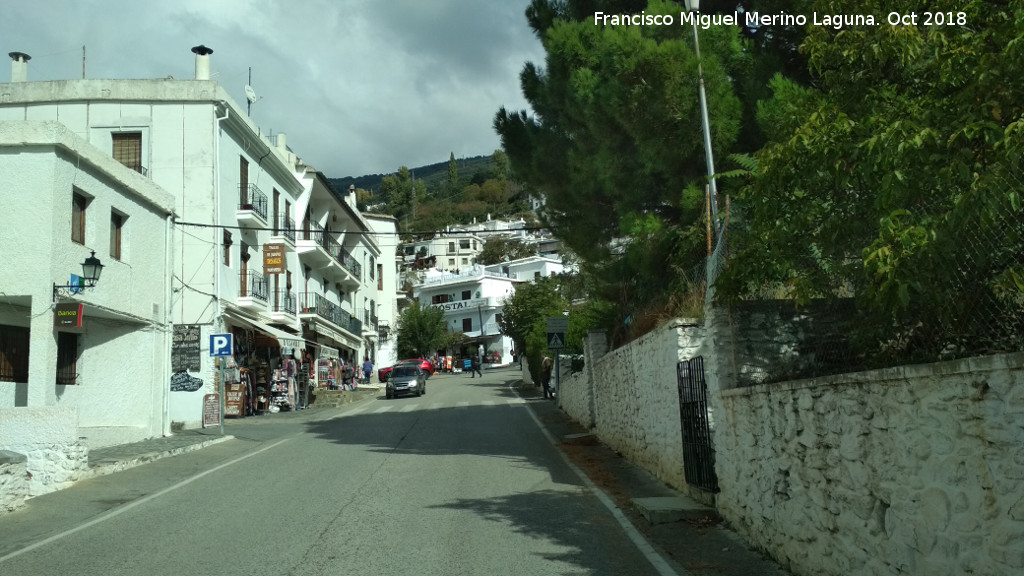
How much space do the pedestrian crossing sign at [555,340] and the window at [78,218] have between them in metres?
14.9

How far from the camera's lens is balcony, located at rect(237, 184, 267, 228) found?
1220 inches

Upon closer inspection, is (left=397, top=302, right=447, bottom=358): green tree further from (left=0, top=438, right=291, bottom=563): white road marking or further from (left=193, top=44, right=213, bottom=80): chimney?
(left=0, top=438, right=291, bottom=563): white road marking

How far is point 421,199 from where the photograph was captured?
538 ft

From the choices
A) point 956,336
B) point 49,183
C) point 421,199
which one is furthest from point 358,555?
point 421,199

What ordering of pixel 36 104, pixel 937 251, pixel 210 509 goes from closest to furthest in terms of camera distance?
1. pixel 937 251
2. pixel 210 509
3. pixel 36 104

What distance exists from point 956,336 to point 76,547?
8551 mm

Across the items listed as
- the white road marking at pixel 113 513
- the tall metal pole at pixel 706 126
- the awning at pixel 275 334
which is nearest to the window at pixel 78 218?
the white road marking at pixel 113 513

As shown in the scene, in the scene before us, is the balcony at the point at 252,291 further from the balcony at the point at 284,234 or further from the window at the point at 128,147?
the window at the point at 128,147

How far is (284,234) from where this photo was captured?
36.5 m

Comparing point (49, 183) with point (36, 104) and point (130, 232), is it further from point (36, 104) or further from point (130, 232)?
point (36, 104)

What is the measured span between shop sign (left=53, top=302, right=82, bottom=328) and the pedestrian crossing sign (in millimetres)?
15299

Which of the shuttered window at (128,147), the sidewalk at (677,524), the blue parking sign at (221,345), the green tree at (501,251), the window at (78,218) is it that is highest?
the green tree at (501,251)

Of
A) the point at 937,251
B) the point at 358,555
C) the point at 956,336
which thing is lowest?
the point at 358,555

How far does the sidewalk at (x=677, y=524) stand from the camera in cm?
746
